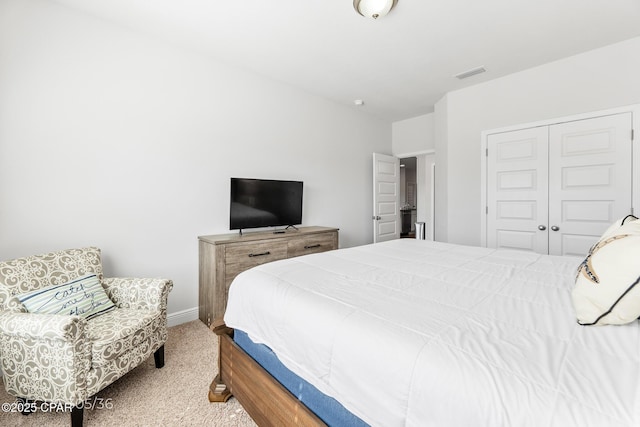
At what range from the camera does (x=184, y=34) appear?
2600mm

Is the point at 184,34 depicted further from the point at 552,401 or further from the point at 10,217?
the point at 552,401

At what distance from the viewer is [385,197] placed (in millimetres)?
5055

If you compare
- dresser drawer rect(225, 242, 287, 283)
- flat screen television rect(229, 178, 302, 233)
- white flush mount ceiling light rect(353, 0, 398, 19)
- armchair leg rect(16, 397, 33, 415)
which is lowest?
armchair leg rect(16, 397, 33, 415)

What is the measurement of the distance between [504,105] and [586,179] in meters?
1.25

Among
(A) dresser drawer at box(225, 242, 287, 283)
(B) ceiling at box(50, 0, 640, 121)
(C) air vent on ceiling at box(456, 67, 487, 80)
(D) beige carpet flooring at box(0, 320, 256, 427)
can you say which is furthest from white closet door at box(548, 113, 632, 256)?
(D) beige carpet flooring at box(0, 320, 256, 427)

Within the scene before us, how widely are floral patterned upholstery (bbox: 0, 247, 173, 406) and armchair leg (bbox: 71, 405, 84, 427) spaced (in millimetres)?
42

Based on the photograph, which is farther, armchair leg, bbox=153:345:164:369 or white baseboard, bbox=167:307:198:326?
white baseboard, bbox=167:307:198:326

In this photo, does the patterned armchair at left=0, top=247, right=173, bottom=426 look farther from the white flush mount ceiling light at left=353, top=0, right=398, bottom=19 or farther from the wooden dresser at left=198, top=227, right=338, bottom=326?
the white flush mount ceiling light at left=353, top=0, right=398, bottom=19

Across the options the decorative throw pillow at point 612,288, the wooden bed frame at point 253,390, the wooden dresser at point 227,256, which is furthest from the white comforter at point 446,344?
the wooden dresser at point 227,256

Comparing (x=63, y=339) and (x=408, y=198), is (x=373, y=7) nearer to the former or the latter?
(x=63, y=339)

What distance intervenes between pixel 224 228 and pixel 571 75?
4237mm

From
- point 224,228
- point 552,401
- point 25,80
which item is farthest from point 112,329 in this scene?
point 552,401

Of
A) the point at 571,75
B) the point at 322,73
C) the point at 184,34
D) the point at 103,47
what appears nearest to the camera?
the point at 103,47

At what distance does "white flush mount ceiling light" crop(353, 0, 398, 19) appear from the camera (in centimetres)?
212
